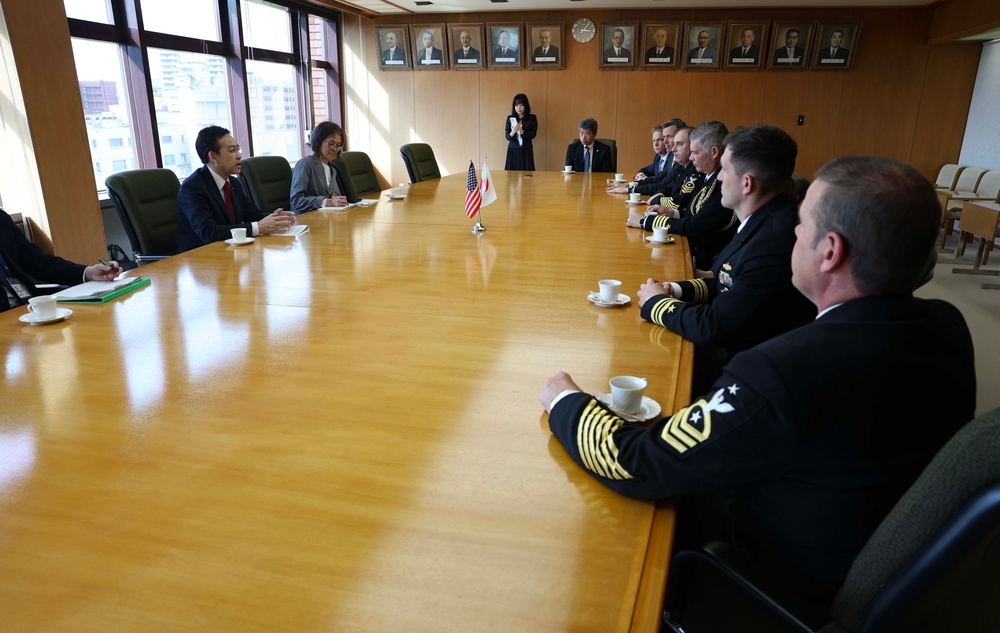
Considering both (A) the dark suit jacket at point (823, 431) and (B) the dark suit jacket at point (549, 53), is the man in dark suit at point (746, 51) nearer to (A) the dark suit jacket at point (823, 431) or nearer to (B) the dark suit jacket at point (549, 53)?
(B) the dark suit jacket at point (549, 53)

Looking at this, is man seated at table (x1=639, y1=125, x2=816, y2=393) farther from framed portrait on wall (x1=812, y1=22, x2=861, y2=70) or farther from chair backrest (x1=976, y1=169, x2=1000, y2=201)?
framed portrait on wall (x1=812, y1=22, x2=861, y2=70)

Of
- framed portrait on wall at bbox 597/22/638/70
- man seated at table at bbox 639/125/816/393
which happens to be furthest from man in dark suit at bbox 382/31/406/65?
man seated at table at bbox 639/125/816/393

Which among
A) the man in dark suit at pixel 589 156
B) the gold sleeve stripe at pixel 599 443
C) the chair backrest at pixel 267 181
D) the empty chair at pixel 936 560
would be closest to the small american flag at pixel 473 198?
the chair backrest at pixel 267 181

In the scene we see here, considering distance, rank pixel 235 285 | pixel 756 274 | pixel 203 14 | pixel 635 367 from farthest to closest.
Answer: pixel 203 14 → pixel 235 285 → pixel 756 274 → pixel 635 367

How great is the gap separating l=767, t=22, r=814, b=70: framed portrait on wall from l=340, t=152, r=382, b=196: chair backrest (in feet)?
20.5

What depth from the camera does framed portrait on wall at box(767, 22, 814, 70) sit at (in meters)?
8.59

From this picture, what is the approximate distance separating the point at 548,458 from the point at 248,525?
525mm

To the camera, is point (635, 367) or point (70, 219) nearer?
point (635, 367)

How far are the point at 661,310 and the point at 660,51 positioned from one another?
324 inches

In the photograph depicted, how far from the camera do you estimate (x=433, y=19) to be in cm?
940

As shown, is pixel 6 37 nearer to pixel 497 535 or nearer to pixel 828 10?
pixel 497 535

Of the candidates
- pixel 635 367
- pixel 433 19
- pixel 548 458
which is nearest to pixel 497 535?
pixel 548 458

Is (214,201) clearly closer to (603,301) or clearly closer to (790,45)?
(603,301)

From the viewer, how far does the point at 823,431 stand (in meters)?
0.95
